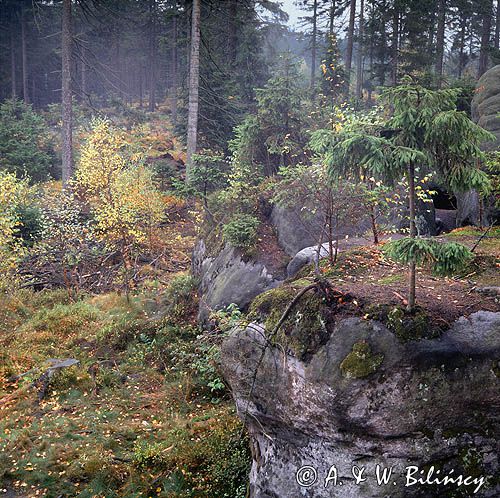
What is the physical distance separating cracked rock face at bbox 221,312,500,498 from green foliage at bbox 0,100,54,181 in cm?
2292

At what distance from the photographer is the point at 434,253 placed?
16.9ft

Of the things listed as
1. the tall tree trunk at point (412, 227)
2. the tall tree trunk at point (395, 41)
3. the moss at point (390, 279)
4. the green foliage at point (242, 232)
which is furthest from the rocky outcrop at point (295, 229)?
the tall tree trunk at point (395, 41)

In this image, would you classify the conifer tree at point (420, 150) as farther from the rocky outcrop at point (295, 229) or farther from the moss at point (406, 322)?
the rocky outcrop at point (295, 229)

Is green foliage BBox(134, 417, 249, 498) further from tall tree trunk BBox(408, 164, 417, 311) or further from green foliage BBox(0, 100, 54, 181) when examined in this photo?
green foliage BBox(0, 100, 54, 181)

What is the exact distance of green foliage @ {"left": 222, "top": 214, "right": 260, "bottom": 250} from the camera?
12.7 metres

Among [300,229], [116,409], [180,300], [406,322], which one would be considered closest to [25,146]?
[180,300]

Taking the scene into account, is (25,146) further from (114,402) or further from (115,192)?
(114,402)

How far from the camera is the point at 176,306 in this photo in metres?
14.3

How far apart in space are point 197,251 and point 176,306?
2.79 meters

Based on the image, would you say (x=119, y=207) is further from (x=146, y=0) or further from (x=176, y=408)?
(x=146, y=0)

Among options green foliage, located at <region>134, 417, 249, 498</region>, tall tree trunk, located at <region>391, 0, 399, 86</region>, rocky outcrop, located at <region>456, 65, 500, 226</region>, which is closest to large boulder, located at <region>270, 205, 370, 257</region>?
rocky outcrop, located at <region>456, 65, 500, 226</region>

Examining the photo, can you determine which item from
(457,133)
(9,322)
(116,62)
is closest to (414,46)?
(457,133)

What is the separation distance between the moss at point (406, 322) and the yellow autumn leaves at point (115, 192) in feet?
41.2

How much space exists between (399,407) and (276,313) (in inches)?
87.3
